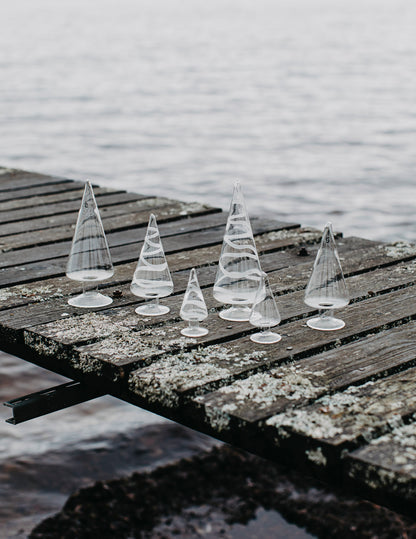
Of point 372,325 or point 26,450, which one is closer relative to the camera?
point 372,325

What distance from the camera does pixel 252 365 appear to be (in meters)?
2.87

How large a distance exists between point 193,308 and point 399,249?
65.2 inches

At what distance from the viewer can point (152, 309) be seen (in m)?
3.42

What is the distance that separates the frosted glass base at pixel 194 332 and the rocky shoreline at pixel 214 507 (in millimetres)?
2095

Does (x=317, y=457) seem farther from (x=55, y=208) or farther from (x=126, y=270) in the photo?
(x=55, y=208)

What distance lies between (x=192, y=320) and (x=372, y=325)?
680 millimetres

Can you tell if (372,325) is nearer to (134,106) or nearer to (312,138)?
(312,138)

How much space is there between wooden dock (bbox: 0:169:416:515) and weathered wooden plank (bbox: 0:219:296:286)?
0.01 m

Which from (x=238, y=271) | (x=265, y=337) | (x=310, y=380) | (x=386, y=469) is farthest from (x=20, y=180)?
(x=386, y=469)

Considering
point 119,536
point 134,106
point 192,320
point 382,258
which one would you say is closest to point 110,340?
point 192,320

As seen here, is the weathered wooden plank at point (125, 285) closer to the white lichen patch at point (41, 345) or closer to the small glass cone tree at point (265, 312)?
the white lichen patch at point (41, 345)

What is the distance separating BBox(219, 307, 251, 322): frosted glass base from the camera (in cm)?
332

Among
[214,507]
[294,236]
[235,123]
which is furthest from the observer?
[235,123]

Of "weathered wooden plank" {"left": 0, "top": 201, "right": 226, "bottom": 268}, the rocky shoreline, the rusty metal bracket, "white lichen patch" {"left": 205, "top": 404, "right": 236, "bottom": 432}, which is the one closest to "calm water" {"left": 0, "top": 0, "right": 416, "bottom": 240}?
"weathered wooden plank" {"left": 0, "top": 201, "right": 226, "bottom": 268}
